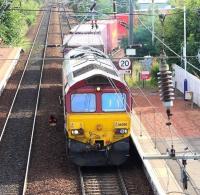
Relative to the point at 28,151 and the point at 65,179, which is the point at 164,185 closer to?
the point at 65,179

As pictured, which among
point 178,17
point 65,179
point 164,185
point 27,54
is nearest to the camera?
point 164,185

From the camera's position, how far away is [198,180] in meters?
14.3

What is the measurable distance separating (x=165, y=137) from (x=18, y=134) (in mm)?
5097

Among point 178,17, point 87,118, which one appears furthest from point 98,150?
point 178,17

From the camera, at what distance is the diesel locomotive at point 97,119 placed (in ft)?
49.6

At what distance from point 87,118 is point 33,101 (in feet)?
34.6

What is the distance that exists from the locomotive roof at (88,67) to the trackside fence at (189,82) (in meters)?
7.26

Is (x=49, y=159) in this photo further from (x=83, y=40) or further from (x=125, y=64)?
(x=83, y=40)

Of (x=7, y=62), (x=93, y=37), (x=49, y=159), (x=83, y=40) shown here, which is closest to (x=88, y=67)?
(x=49, y=159)

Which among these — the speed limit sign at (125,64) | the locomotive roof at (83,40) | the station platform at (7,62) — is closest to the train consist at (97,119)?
the speed limit sign at (125,64)

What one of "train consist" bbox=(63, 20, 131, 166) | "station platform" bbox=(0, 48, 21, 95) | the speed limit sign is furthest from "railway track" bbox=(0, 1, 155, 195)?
the speed limit sign

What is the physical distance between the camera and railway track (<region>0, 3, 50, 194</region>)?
587 inches

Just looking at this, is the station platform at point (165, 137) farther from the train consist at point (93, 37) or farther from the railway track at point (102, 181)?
the train consist at point (93, 37)

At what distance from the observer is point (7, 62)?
122 ft
